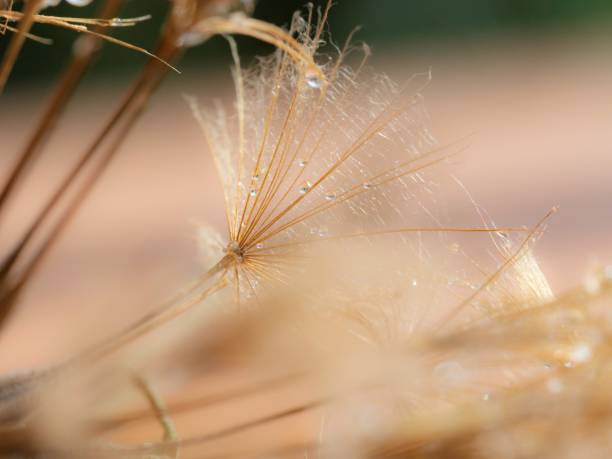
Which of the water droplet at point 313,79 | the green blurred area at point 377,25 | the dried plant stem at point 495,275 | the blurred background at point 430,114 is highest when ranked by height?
the green blurred area at point 377,25

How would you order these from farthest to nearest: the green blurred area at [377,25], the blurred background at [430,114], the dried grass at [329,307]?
the green blurred area at [377,25] → the blurred background at [430,114] → the dried grass at [329,307]

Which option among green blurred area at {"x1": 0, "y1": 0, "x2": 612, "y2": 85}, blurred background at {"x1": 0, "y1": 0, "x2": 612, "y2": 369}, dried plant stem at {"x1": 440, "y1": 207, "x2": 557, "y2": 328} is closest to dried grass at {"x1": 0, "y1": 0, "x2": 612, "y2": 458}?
dried plant stem at {"x1": 440, "y1": 207, "x2": 557, "y2": 328}

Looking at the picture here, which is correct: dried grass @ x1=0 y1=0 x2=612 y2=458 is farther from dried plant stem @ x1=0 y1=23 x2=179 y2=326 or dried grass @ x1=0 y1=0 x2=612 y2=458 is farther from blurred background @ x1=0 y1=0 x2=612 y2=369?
blurred background @ x1=0 y1=0 x2=612 y2=369

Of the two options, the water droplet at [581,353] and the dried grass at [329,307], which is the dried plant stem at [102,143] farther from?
the water droplet at [581,353]

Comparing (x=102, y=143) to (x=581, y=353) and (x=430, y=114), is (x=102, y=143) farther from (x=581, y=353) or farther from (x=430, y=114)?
(x=430, y=114)

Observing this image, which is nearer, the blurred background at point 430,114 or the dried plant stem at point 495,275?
the dried plant stem at point 495,275

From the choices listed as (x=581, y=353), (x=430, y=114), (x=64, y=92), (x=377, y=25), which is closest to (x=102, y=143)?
(x=64, y=92)

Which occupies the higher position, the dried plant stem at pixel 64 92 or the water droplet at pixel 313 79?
the water droplet at pixel 313 79

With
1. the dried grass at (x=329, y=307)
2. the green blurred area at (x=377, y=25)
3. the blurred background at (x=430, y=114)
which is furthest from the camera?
the green blurred area at (x=377, y=25)

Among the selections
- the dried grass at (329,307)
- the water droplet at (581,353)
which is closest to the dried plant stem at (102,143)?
the dried grass at (329,307)

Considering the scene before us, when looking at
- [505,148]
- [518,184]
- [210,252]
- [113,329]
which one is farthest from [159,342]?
[505,148]
